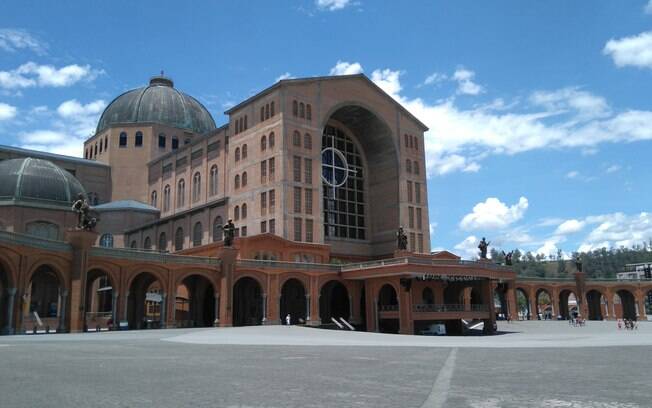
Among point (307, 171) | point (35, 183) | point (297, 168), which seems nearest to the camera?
point (297, 168)

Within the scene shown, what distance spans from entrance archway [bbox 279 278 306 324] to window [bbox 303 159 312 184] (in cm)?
1195

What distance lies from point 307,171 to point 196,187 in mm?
21899

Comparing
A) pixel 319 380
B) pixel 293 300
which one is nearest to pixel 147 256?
pixel 293 300

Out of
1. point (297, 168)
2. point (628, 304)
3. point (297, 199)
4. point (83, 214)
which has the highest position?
point (297, 168)

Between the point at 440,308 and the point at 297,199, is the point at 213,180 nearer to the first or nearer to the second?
the point at 297,199

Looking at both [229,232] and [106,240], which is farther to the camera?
[106,240]

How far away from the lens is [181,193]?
85188 mm

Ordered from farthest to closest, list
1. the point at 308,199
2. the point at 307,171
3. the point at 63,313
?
the point at 307,171 < the point at 308,199 < the point at 63,313

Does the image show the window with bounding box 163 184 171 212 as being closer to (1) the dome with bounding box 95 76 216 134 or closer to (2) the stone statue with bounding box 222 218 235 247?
(1) the dome with bounding box 95 76 216 134

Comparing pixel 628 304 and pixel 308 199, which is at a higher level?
pixel 308 199

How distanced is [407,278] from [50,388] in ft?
145

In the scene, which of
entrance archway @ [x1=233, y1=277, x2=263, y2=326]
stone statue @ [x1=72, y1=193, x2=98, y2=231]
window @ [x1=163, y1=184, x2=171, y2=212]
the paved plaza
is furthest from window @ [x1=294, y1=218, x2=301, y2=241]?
the paved plaza

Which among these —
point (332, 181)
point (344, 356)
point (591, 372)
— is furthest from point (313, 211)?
point (591, 372)

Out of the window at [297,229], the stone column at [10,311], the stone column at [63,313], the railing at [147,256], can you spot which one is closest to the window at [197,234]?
the window at [297,229]
